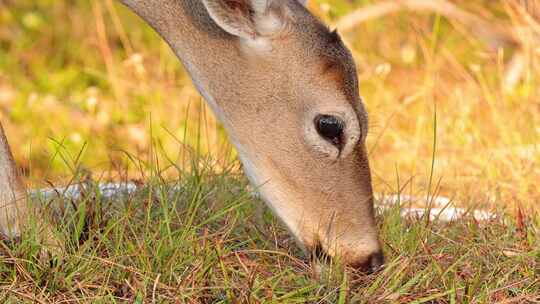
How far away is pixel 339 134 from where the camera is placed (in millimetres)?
3396

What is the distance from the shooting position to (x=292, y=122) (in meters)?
3.43

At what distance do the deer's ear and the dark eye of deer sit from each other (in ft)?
1.08

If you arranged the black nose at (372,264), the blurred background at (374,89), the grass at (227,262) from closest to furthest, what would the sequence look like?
the grass at (227,262), the black nose at (372,264), the blurred background at (374,89)

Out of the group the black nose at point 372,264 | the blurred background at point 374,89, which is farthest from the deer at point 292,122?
the blurred background at point 374,89

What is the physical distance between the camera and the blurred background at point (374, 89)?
5.12m

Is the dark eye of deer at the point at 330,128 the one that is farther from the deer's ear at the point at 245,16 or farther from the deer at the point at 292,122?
the deer's ear at the point at 245,16

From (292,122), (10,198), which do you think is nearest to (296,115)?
(292,122)

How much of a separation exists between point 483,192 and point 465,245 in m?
0.94

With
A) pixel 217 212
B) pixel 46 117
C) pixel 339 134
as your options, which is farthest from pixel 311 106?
pixel 46 117

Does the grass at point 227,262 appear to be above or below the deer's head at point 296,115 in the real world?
below

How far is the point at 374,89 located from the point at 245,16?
4.08 metres

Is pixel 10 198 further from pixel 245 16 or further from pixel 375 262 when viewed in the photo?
pixel 375 262

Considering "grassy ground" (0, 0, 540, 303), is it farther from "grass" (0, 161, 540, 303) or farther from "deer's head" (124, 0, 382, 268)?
"deer's head" (124, 0, 382, 268)

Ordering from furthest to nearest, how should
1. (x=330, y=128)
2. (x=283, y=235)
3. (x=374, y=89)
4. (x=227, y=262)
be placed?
(x=374, y=89), (x=283, y=235), (x=330, y=128), (x=227, y=262)
